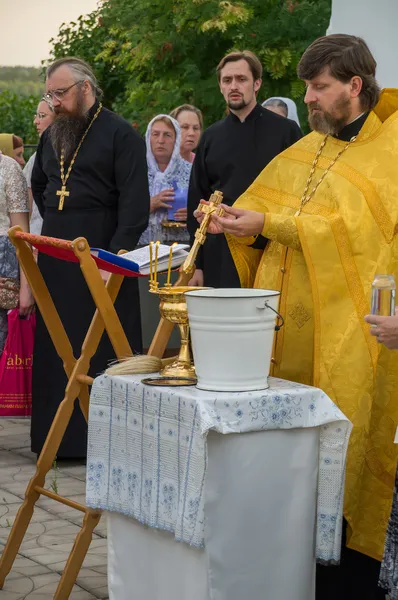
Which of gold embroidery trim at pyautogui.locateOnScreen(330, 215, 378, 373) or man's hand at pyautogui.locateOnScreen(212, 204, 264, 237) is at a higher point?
man's hand at pyautogui.locateOnScreen(212, 204, 264, 237)

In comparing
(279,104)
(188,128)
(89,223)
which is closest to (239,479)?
(89,223)

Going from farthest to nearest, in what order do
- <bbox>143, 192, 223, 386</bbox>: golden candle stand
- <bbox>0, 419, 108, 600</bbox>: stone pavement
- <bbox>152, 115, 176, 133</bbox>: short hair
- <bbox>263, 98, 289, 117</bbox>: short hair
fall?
1. <bbox>263, 98, 289, 117</bbox>: short hair
2. <bbox>152, 115, 176, 133</bbox>: short hair
3. <bbox>0, 419, 108, 600</bbox>: stone pavement
4. <bbox>143, 192, 223, 386</bbox>: golden candle stand

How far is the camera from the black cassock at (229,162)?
6082 millimetres

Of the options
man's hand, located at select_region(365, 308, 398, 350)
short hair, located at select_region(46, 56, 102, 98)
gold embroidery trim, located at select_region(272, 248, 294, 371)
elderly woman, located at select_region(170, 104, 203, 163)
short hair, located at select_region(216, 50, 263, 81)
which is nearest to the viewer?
man's hand, located at select_region(365, 308, 398, 350)

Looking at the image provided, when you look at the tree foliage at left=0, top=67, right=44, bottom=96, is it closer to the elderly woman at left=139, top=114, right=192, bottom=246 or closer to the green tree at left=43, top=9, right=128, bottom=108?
the green tree at left=43, top=9, right=128, bottom=108

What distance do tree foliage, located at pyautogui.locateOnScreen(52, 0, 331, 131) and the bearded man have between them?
10034 millimetres

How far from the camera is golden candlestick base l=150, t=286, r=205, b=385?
355cm

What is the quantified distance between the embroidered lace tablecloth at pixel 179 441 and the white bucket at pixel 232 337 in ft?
0.15

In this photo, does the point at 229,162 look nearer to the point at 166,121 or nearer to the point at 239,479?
the point at 166,121

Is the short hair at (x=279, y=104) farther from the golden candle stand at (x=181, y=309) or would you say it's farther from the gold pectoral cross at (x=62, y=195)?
the golden candle stand at (x=181, y=309)

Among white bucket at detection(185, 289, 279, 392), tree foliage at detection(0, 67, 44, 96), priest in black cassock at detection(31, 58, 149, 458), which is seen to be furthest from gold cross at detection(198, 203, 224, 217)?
tree foliage at detection(0, 67, 44, 96)

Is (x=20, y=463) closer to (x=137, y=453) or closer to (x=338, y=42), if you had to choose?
(x=137, y=453)

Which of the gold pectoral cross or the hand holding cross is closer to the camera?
the hand holding cross

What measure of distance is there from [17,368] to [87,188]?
126 cm
